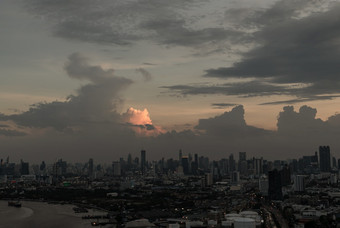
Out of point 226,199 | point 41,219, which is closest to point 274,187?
point 226,199

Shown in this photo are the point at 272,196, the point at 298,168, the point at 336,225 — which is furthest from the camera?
the point at 298,168

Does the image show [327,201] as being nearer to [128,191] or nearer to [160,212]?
[160,212]

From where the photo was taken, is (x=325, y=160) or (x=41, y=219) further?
(x=325, y=160)

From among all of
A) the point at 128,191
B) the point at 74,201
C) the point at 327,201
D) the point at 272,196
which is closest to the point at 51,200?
→ the point at 74,201

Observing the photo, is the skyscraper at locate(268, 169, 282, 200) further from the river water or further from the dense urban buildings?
the river water

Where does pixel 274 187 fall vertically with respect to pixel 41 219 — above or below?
above

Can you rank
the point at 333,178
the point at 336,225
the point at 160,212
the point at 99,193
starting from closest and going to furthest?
the point at 336,225 → the point at 160,212 → the point at 99,193 → the point at 333,178

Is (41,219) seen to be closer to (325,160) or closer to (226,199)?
(226,199)

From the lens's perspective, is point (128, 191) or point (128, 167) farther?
point (128, 167)

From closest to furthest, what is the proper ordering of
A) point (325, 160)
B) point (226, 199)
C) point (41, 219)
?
point (41, 219) → point (226, 199) → point (325, 160)

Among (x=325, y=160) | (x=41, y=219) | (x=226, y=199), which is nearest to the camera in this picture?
(x=41, y=219)
